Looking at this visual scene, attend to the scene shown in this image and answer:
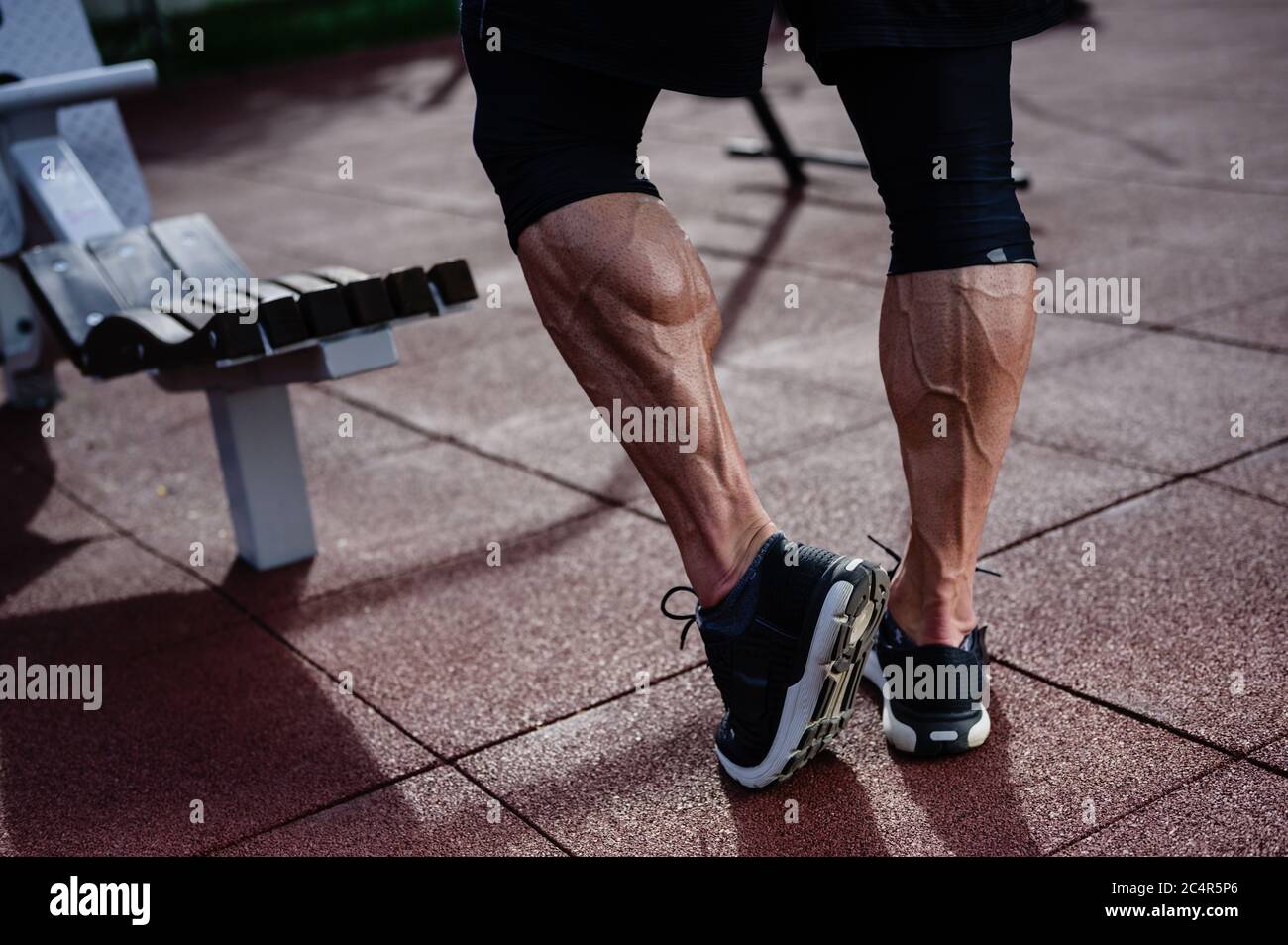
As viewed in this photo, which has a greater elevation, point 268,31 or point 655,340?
point 655,340

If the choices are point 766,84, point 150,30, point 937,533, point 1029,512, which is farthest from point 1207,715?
point 150,30

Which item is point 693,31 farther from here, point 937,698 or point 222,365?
point 222,365

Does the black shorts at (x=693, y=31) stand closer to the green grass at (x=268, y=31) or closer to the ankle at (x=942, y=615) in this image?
the ankle at (x=942, y=615)

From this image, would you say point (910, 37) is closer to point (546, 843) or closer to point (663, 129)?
point (546, 843)

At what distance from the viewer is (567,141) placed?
2018mm

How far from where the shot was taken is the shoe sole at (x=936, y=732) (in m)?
2.23

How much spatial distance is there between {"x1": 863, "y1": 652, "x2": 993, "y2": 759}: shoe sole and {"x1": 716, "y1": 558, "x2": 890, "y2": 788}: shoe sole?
111 mm

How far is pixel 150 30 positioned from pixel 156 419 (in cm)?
1115

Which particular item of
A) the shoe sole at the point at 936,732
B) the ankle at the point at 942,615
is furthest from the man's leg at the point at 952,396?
the shoe sole at the point at 936,732

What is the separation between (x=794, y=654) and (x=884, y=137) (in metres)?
0.74

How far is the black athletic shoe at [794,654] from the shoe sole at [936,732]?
12 centimetres

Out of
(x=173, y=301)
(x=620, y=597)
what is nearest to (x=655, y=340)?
(x=620, y=597)

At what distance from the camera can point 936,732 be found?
2.23 m

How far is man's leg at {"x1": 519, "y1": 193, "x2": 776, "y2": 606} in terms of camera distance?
6.66ft
